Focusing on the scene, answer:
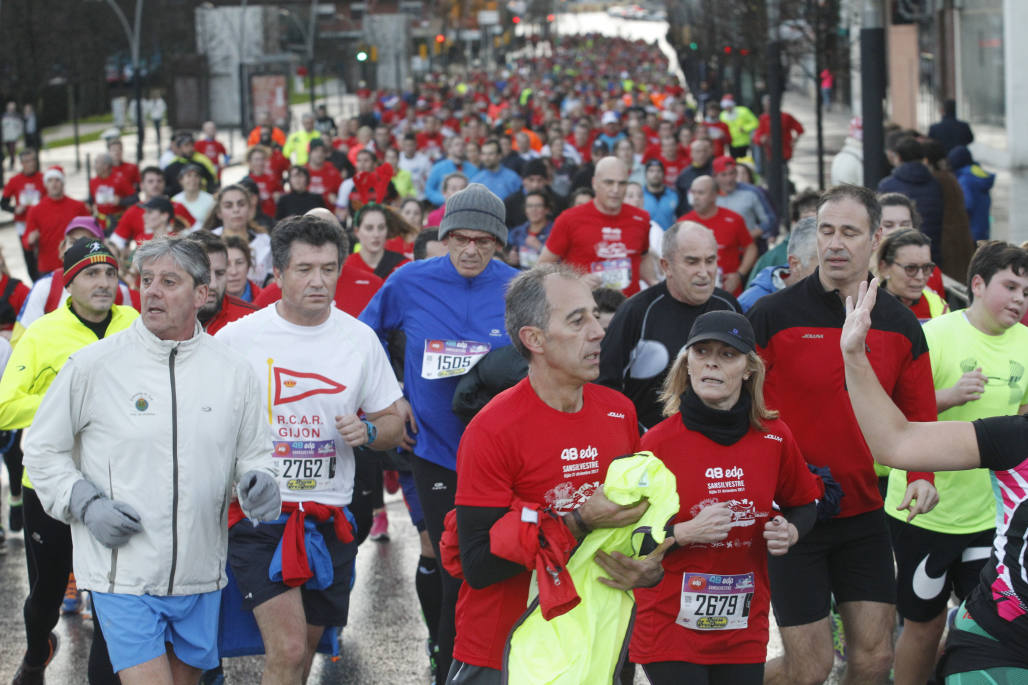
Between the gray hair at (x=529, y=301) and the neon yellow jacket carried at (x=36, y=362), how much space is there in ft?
8.16

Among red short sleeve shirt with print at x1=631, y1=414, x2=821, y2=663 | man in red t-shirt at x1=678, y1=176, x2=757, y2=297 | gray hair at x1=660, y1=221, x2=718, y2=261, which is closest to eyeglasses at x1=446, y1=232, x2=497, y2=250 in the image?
gray hair at x1=660, y1=221, x2=718, y2=261

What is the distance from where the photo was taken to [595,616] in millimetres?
4164

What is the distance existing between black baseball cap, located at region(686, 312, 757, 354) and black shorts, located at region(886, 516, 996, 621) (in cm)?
158

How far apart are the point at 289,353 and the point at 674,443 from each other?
1.60 m

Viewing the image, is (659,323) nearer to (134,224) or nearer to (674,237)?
(674,237)

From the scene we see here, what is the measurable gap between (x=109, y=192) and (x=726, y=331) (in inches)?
617

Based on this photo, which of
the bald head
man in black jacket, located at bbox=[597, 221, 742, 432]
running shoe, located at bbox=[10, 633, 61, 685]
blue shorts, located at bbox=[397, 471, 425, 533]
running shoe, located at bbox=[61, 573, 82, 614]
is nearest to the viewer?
man in black jacket, located at bbox=[597, 221, 742, 432]

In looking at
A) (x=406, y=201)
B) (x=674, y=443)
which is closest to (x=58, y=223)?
(x=406, y=201)

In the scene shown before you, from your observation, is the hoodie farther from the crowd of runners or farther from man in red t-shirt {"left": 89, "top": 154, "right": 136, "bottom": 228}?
man in red t-shirt {"left": 89, "top": 154, "right": 136, "bottom": 228}

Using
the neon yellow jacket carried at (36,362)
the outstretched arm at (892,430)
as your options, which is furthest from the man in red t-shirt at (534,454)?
the neon yellow jacket carried at (36,362)

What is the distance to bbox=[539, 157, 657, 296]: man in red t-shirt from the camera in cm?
1002

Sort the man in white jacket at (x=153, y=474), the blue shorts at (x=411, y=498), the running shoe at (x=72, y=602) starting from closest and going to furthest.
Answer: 1. the man in white jacket at (x=153, y=474)
2. the blue shorts at (x=411, y=498)
3. the running shoe at (x=72, y=602)

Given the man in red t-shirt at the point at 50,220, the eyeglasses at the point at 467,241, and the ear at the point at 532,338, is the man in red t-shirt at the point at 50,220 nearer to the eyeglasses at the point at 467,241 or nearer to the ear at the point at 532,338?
the eyeglasses at the point at 467,241

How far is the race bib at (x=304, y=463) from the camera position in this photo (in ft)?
18.3
